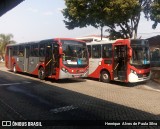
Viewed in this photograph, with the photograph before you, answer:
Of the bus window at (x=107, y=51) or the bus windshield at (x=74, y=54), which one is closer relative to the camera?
the bus windshield at (x=74, y=54)

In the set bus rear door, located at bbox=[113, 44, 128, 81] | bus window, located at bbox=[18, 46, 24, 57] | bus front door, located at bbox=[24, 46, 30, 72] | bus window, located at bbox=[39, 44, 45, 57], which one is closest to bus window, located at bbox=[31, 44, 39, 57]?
bus window, located at bbox=[39, 44, 45, 57]

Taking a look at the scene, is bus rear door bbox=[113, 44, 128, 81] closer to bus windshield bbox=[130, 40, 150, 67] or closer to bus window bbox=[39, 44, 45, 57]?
bus windshield bbox=[130, 40, 150, 67]

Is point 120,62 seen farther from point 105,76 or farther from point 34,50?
point 34,50

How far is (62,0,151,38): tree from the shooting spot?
2139cm

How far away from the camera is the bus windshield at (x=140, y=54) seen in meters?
16.0

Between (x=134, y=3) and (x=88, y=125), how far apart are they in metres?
15.7

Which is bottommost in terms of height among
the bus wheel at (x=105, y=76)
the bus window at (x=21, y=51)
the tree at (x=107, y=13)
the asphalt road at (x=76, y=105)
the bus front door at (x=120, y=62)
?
the asphalt road at (x=76, y=105)

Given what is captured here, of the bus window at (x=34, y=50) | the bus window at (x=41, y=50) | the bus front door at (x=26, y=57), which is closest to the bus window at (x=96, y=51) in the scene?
the bus window at (x=41, y=50)

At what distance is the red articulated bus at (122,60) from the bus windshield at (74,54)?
1.33 metres

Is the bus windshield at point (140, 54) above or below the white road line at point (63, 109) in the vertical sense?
above

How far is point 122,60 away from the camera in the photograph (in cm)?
1647

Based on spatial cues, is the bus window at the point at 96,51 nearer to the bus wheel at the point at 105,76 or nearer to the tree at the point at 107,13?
the bus wheel at the point at 105,76

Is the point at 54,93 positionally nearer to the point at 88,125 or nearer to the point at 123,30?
the point at 88,125

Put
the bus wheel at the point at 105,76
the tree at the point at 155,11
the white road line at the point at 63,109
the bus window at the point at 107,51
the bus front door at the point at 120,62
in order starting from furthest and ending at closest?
the tree at the point at 155,11 → the bus wheel at the point at 105,76 → the bus window at the point at 107,51 → the bus front door at the point at 120,62 → the white road line at the point at 63,109
